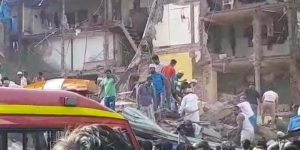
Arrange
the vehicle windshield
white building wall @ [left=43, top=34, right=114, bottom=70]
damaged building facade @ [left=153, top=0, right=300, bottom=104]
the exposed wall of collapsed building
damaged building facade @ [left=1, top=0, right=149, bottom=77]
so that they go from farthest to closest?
white building wall @ [left=43, top=34, right=114, bottom=70] → damaged building facade @ [left=1, top=0, right=149, bottom=77] → the exposed wall of collapsed building → damaged building facade @ [left=153, top=0, right=300, bottom=104] → the vehicle windshield

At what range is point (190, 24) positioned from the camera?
25406 millimetres

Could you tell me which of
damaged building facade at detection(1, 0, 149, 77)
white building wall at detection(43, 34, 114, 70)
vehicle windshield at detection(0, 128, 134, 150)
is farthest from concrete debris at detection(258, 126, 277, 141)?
white building wall at detection(43, 34, 114, 70)

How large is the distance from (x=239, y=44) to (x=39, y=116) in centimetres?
2288

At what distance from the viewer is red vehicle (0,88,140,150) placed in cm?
Result: 411

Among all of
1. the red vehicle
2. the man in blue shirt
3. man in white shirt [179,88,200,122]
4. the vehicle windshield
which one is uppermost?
the red vehicle

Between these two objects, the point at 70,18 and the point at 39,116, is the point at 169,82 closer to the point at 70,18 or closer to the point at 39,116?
the point at 39,116

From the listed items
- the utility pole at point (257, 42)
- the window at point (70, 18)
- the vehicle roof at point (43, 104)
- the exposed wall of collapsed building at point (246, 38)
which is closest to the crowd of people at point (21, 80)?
the vehicle roof at point (43, 104)

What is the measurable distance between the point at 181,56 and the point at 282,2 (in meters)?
4.43

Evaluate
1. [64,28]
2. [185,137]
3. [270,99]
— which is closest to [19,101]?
[185,137]

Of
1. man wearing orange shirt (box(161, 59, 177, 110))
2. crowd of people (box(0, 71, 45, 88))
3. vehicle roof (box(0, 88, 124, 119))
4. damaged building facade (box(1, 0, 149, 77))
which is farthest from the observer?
damaged building facade (box(1, 0, 149, 77))

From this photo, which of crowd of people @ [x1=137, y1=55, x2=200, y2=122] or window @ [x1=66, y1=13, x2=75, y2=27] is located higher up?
window @ [x1=66, y1=13, x2=75, y2=27]

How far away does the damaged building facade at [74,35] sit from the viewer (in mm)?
28656

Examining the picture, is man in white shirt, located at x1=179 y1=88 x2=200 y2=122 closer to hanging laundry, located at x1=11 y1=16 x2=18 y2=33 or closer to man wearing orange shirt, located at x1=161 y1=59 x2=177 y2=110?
man wearing orange shirt, located at x1=161 y1=59 x2=177 y2=110

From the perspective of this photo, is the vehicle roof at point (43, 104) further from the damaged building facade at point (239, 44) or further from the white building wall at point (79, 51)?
the white building wall at point (79, 51)
